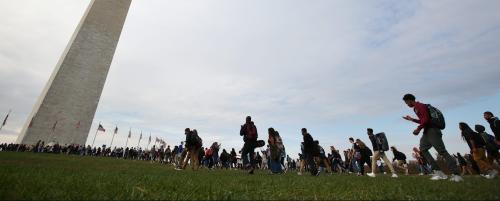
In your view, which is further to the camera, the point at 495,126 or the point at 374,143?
the point at 374,143

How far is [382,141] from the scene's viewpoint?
1043 cm

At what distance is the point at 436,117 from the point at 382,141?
12.8 ft

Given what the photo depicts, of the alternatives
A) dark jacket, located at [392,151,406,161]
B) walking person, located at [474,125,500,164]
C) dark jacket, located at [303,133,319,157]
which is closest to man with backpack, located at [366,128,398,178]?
dark jacket, located at [303,133,319,157]

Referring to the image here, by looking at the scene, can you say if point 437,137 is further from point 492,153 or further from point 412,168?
point 412,168

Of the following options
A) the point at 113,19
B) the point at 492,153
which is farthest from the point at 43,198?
the point at 113,19

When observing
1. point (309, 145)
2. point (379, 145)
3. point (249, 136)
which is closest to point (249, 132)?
point (249, 136)

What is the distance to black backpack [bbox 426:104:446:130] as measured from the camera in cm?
663

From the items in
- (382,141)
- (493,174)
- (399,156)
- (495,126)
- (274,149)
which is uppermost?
(399,156)

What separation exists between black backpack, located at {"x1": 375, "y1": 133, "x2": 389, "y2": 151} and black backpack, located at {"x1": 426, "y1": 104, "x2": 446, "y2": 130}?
3663 millimetres

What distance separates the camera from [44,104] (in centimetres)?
3956

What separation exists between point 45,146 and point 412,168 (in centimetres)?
5084

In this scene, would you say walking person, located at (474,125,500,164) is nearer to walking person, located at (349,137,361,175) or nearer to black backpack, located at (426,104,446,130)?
black backpack, located at (426,104,446,130)

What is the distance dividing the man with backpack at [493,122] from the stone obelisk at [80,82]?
149 feet

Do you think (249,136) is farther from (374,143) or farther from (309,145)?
(374,143)
